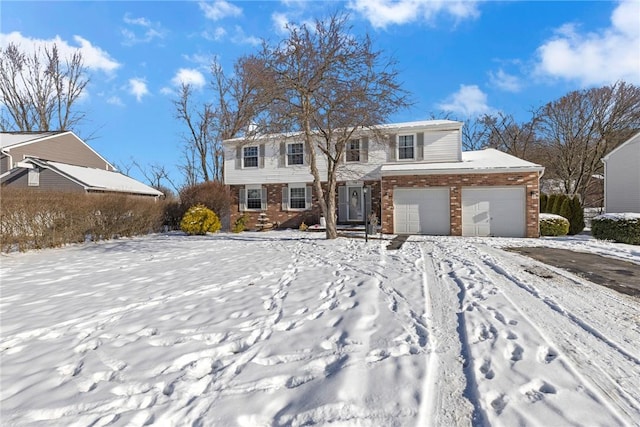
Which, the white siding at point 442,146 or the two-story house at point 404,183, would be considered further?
the white siding at point 442,146

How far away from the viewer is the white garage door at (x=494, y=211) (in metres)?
12.5

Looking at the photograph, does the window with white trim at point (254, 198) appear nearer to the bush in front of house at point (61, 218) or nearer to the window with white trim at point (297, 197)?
the window with white trim at point (297, 197)

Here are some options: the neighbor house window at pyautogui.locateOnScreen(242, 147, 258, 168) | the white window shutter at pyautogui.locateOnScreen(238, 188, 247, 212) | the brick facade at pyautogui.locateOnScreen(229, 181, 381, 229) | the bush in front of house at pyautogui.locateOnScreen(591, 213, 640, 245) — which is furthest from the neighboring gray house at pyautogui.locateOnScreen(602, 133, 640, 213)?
the white window shutter at pyautogui.locateOnScreen(238, 188, 247, 212)

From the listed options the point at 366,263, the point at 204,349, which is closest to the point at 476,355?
the point at 204,349

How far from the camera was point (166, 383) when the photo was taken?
7.97ft

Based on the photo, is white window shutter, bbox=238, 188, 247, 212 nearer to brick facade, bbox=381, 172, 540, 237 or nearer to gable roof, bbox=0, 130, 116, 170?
brick facade, bbox=381, 172, 540, 237

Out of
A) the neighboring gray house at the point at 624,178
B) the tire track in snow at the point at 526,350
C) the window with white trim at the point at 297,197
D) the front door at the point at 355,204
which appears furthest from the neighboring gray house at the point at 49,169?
the neighboring gray house at the point at 624,178

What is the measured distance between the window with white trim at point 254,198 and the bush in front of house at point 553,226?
13.9 meters

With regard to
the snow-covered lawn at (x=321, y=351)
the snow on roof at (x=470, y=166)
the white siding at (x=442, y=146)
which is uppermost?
the white siding at (x=442, y=146)

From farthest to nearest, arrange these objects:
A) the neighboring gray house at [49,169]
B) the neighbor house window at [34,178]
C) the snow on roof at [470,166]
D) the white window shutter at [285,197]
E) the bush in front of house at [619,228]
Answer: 1. the neighbor house window at [34,178]
2. the neighboring gray house at [49,169]
3. the white window shutter at [285,197]
4. the snow on roof at [470,166]
5. the bush in front of house at [619,228]

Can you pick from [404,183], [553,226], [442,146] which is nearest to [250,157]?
[404,183]

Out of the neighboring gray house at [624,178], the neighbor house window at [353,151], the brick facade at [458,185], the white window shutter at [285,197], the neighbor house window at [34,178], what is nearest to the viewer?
the brick facade at [458,185]

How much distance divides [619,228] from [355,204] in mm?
10235

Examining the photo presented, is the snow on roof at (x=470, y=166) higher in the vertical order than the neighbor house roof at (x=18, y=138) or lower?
lower
